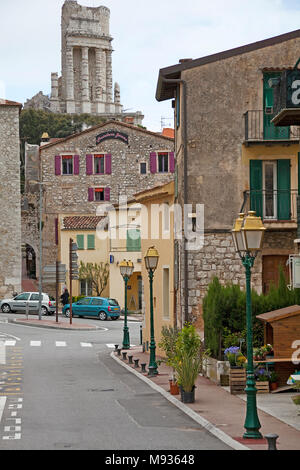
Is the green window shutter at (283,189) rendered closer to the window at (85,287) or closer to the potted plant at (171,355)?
the potted plant at (171,355)

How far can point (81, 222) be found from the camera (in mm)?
58625

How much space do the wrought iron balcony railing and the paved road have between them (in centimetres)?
602

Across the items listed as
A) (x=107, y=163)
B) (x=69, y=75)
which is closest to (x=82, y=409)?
(x=107, y=163)

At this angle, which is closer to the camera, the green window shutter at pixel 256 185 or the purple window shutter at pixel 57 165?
the green window shutter at pixel 256 185

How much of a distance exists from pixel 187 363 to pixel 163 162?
45379 mm

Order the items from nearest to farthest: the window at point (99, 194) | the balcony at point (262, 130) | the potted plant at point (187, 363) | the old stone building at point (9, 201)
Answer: the potted plant at point (187, 363), the balcony at point (262, 130), the old stone building at point (9, 201), the window at point (99, 194)

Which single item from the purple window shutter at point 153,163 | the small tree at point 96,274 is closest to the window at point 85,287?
the small tree at point 96,274

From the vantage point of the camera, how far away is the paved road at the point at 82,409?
516 inches

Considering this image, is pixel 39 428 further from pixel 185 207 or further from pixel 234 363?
pixel 185 207

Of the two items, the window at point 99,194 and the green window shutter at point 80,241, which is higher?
the window at point 99,194

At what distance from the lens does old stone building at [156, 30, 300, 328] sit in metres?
25.4

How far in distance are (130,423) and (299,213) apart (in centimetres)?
697

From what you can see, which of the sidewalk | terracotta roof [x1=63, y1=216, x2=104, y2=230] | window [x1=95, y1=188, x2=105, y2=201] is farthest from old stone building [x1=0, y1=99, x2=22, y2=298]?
the sidewalk

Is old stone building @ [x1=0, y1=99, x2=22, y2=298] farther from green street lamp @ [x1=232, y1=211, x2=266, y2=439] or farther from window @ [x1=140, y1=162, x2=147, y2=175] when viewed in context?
green street lamp @ [x1=232, y1=211, x2=266, y2=439]
